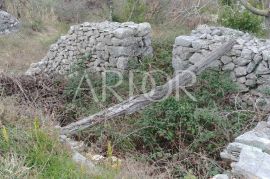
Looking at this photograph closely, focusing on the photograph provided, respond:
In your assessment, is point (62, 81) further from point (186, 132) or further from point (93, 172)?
point (93, 172)

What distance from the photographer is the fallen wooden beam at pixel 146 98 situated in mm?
5910

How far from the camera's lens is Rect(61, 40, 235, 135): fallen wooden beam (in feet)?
19.4

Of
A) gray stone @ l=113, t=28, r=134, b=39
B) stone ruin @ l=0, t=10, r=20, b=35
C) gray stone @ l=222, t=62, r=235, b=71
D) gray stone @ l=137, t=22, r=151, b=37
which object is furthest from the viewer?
stone ruin @ l=0, t=10, r=20, b=35

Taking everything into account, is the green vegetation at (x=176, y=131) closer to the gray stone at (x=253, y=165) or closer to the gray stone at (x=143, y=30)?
the gray stone at (x=253, y=165)

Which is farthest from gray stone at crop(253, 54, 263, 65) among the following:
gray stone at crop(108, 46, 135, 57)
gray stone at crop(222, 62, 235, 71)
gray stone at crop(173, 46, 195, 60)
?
gray stone at crop(108, 46, 135, 57)

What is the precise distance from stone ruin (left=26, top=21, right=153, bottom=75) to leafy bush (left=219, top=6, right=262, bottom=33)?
2.69m

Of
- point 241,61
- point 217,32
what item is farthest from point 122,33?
point 241,61

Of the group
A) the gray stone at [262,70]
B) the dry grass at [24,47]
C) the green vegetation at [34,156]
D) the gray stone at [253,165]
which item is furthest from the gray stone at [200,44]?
the dry grass at [24,47]

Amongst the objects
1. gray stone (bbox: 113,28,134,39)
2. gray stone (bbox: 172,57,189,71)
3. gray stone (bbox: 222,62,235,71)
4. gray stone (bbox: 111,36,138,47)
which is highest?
gray stone (bbox: 113,28,134,39)

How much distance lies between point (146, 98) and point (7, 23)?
9921 mm

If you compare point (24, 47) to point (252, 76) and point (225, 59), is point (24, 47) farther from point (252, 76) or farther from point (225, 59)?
point (252, 76)

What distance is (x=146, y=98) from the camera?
249 inches

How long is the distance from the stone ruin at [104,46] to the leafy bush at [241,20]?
2695mm

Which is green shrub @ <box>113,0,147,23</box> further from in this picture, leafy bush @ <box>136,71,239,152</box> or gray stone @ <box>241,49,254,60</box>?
leafy bush @ <box>136,71,239,152</box>
